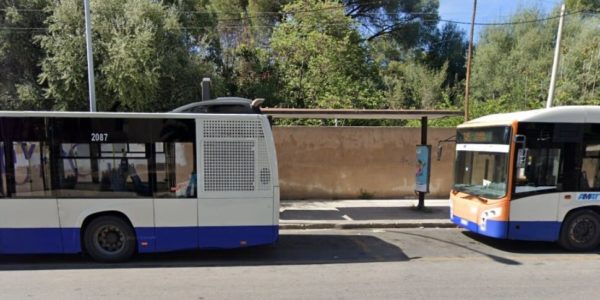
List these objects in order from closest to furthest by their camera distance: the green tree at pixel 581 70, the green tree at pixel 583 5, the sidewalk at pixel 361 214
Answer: the sidewalk at pixel 361 214, the green tree at pixel 581 70, the green tree at pixel 583 5

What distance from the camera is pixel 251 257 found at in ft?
24.3

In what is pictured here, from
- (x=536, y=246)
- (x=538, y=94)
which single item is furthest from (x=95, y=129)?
(x=538, y=94)

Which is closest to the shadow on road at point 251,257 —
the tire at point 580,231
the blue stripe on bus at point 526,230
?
the blue stripe on bus at point 526,230

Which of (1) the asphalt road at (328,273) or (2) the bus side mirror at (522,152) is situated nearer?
(1) the asphalt road at (328,273)

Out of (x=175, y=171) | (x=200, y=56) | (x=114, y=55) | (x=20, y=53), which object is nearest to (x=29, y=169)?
(x=175, y=171)

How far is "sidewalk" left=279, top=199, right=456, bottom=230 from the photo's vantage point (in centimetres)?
1020

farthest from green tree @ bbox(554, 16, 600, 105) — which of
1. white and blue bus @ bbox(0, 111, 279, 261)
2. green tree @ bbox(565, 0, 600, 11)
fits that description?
white and blue bus @ bbox(0, 111, 279, 261)

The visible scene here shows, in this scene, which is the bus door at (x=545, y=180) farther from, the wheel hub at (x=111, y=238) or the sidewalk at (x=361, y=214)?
the wheel hub at (x=111, y=238)

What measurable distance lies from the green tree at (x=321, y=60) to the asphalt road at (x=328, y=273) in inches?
487

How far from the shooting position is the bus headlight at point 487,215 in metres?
7.70

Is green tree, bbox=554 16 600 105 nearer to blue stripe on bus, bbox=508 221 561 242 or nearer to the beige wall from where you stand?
the beige wall

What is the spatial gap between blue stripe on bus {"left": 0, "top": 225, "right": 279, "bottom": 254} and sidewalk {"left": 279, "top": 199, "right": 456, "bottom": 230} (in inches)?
116

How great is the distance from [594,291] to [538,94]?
20786 millimetres

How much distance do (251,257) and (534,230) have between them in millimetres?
5153
